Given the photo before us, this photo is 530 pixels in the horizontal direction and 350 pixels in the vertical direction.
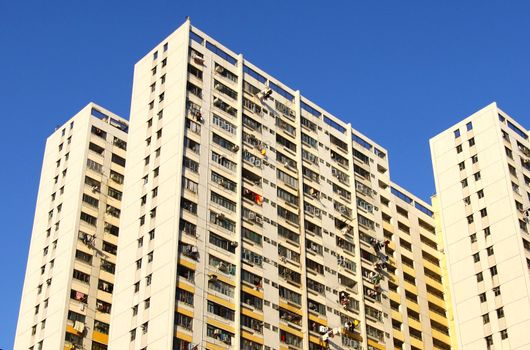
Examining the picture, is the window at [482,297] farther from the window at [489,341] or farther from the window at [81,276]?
the window at [81,276]

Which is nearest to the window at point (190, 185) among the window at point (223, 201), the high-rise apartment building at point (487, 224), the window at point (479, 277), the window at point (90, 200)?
the window at point (223, 201)

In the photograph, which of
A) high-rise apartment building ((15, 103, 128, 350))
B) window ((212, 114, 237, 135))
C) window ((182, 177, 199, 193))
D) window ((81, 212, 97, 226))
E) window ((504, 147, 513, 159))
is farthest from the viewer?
window ((81, 212, 97, 226))

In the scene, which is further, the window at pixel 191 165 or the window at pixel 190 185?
the window at pixel 191 165

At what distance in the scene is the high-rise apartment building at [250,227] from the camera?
7200 centimetres

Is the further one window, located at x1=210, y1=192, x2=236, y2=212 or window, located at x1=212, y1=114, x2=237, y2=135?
window, located at x1=212, y1=114, x2=237, y2=135

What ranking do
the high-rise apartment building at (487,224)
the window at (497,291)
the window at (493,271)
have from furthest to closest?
1. the window at (493,271)
2. the window at (497,291)
3. the high-rise apartment building at (487,224)

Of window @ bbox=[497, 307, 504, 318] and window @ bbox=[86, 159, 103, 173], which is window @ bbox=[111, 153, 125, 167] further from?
window @ bbox=[497, 307, 504, 318]

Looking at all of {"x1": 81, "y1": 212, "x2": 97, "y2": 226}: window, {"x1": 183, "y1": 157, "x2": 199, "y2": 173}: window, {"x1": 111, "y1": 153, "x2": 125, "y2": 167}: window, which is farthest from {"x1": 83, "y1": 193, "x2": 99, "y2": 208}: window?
{"x1": 183, "y1": 157, "x2": 199, "y2": 173}: window

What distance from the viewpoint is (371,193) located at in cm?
9712

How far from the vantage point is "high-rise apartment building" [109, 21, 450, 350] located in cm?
7200

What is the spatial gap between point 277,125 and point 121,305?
82.8 feet

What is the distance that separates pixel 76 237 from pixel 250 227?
768 inches

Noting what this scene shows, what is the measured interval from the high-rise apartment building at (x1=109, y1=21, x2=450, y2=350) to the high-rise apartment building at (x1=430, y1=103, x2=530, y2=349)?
7.77 meters

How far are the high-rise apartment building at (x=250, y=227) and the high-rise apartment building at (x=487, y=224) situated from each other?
306 inches
